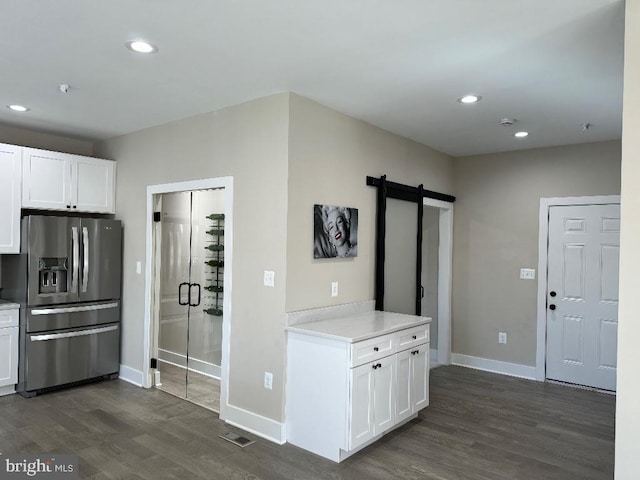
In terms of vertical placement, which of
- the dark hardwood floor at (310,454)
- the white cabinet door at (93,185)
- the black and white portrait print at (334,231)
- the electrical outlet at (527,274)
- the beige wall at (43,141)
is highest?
the beige wall at (43,141)

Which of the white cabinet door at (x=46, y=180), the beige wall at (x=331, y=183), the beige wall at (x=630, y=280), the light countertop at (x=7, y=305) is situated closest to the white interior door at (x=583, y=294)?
the beige wall at (x=331, y=183)

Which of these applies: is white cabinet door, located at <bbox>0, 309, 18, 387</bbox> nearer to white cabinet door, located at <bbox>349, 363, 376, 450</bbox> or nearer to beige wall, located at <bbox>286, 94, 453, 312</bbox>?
beige wall, located at <bbox>286, 94, 453, 312</bbox>

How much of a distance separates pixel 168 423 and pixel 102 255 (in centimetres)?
196

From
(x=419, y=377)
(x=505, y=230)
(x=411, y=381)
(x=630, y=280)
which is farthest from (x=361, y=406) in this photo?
(x=505, y=230)

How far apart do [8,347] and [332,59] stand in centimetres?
388

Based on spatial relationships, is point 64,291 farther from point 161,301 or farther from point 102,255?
point 161,301

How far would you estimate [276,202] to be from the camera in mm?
3438

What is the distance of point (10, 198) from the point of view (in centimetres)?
425

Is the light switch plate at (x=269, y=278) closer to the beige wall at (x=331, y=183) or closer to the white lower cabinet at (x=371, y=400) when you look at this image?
the beige wall at (x=331, y=183)

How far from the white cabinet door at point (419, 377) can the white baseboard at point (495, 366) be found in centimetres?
194

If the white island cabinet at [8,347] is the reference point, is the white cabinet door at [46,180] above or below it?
above

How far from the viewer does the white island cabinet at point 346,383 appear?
9.98 feet

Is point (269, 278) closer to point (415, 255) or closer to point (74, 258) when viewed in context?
point (415, 255)

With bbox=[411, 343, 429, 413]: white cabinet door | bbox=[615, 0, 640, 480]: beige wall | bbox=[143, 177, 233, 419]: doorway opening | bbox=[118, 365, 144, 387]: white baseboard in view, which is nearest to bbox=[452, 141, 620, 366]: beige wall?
bbox=[411, 343, 429, 413]: white cabinet door
